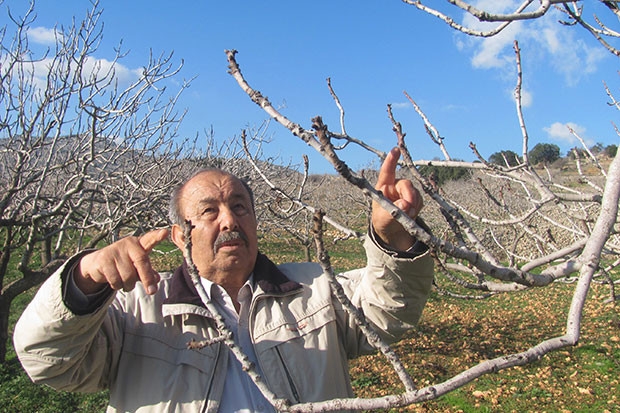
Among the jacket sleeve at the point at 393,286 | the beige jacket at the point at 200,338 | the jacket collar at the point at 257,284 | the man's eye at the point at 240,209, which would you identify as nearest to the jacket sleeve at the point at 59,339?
the beige jacket at the point at 200,338

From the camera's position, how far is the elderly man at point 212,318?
178 centimetres

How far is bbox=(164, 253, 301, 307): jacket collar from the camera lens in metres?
2.12

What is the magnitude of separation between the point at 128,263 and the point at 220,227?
77cm

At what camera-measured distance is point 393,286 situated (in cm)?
201

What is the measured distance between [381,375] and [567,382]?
257cm

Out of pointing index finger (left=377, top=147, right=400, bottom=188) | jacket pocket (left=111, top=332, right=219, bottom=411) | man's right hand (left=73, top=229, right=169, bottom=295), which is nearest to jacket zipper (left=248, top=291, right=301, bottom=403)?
jacket pocket (left=111, top=332, right=219, bottom=411)

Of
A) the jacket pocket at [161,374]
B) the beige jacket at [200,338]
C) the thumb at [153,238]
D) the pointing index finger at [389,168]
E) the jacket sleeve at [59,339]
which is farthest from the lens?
the jacket pocket at [161,374]

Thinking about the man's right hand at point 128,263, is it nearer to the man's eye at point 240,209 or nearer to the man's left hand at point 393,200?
the man's left hand at point 393,200

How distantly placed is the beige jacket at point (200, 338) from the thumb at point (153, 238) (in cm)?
34

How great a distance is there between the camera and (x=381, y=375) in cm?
747

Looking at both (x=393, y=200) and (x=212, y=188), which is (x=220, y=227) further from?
(x=393, y=200)

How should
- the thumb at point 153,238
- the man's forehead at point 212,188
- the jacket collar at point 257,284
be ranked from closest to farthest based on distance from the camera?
the thumb at point 153,238, the jacket collar at point 257,284, the man's forehead at point 212,188

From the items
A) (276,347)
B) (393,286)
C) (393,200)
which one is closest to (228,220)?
(276,347)

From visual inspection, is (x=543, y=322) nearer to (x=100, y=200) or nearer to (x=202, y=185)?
(x=100, y=200)
